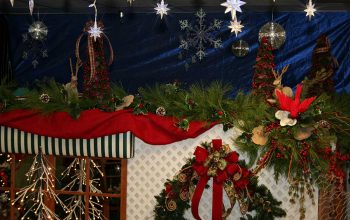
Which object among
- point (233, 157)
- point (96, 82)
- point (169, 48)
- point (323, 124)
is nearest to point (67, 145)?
point (96, 82)

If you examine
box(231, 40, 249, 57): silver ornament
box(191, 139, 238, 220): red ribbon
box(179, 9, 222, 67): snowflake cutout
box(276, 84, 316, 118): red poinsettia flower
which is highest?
box(179, 9, 222, 67): snowflake cutout

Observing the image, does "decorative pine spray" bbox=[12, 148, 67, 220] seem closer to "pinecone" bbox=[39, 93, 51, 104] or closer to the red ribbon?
"pinecone" bbox=[39, 93, 51, 104]

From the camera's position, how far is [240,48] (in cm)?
568

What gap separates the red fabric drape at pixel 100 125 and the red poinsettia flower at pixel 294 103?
653 mm

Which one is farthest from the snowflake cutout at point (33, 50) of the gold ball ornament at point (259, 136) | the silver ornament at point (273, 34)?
the gold ball ornament at point (259, 136)

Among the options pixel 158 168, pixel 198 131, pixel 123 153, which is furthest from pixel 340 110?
pixel 123 153

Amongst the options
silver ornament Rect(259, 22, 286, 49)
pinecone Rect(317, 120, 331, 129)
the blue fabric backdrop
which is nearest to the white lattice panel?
pinecone Rect(317, 120, 331, 129)

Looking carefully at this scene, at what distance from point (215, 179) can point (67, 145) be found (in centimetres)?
135

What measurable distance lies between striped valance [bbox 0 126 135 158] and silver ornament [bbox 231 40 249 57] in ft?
8.52

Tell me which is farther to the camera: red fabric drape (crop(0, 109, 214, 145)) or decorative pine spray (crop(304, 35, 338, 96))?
decorative pine spray (crop(304, 35, 338, 96))

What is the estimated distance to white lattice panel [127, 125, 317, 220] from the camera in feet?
11.5

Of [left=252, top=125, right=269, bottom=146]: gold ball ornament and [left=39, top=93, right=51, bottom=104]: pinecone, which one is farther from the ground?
[left=39, top=93, right=51, bottom=104]: pinecone

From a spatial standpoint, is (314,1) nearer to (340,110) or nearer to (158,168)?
(340,110)

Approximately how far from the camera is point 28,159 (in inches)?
156
